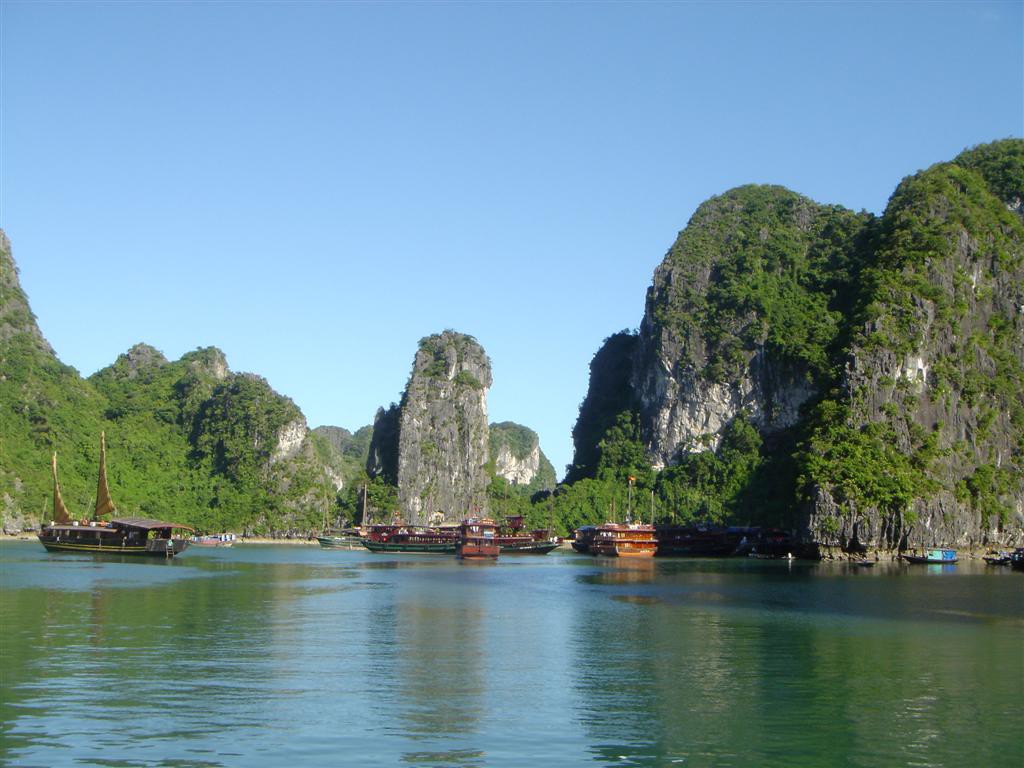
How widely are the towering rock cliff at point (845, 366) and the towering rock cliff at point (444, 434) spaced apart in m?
15.7

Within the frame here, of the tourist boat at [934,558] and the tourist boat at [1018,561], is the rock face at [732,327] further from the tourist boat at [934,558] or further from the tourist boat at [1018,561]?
the tourist boat at [1018,561]

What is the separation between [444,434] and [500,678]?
120 m

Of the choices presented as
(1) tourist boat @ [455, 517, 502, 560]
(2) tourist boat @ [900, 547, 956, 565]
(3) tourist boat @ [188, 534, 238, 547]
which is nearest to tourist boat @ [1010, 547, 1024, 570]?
(2) tourist boat @ [900, 547, 956, 565]

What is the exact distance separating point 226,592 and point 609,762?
33.1m

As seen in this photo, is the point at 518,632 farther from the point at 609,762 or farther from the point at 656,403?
the point at 656,403

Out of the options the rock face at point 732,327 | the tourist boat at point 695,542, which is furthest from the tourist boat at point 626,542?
the rock face at point 732,327

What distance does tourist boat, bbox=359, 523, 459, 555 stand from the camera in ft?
336

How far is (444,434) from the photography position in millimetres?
146625

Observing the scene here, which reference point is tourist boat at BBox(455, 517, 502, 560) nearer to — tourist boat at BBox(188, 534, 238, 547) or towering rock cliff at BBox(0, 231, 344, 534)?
tourist boat at BBox(188, 534, 238, 547)

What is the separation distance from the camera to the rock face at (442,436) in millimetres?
143500

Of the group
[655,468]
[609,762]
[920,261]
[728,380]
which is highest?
[920,261]

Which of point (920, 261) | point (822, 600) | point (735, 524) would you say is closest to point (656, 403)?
point (735, 524)

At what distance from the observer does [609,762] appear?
61.4ft

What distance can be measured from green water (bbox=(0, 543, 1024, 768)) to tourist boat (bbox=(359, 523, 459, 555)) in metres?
51.8
